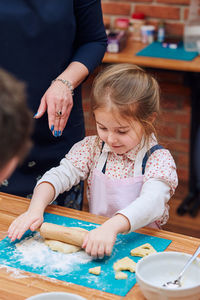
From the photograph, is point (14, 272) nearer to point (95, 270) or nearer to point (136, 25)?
point (95, 270)

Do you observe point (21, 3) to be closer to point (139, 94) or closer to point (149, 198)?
point (139, 94)

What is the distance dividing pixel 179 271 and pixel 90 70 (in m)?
0.81

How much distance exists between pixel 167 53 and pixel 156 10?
50 cm

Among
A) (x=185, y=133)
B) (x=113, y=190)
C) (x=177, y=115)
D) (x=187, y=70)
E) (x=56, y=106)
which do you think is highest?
(x=56, y=106)

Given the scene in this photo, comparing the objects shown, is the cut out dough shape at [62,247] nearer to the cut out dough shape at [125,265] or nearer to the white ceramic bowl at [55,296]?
the cut out dough shape at [125,265]

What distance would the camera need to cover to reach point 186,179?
3674mm

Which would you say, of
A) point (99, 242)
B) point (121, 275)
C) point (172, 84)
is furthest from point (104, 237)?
point (172, 84)

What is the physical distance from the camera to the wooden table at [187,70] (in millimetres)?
2875

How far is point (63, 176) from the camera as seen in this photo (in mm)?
1551

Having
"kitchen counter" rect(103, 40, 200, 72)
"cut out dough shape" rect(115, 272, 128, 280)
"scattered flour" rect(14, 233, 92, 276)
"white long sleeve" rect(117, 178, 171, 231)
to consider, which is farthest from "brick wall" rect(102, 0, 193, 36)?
"cut out dough shape" rect(115, 272, 128, 280)

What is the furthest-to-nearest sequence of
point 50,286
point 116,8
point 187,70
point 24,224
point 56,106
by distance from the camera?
point 116,8 < point 187,70 < point 56,106 < point 24,224 < point 50,286

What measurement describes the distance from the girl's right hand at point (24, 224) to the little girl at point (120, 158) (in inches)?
0.8

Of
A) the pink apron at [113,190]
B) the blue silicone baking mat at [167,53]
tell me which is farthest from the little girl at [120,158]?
the blue silicone baking mat at [167,53]

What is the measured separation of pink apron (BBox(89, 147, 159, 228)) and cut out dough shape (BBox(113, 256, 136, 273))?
14.1 inches
